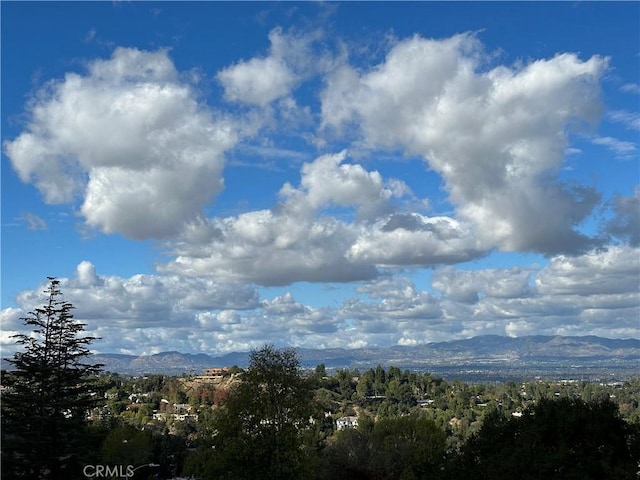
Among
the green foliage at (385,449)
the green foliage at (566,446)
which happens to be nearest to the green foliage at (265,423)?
the green foliage at (385,449)

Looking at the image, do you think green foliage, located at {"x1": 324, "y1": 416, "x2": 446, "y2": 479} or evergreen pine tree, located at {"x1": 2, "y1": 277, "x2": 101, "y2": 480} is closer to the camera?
evergreen pine tree, located at {"x1": 2, "y1": 277, "x2": 101, "y2": 480}

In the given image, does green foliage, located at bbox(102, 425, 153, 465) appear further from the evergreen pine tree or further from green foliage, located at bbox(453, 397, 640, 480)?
green foliage, located at bbox(453, 397, 640, 480)

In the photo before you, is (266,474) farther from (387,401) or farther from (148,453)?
(387,401)

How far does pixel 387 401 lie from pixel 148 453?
125465 mm

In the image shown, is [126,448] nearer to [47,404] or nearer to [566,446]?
[47,404]

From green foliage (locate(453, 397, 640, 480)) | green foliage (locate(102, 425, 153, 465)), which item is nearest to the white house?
green foliage (locate(102, 425, 153, 465))

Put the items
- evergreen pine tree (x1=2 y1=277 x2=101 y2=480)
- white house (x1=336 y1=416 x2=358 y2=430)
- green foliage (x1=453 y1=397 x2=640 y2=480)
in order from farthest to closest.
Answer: white house (x1=336 y1=416 x2=358 y2=430), evergreen pine tree (x1=2 y1=277 x2=101 y2=480), green foliage (x1=453 y1=397 x2=640 y2=480)

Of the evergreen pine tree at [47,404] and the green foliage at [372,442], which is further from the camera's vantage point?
the evergreen pine tree at [47,404]

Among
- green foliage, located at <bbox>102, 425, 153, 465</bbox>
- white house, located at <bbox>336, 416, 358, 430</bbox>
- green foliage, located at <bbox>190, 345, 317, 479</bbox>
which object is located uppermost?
green foliage, located at <bbox>190, 345, 317, 479</bbox>

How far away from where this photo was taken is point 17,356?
1628 inches

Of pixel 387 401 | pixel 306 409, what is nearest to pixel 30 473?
pixel 306 409

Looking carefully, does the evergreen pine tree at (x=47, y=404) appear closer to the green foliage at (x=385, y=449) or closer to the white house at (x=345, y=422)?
the green foliage at (x=385, y=449)

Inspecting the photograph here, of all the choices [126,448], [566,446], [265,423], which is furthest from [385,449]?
[566,446]

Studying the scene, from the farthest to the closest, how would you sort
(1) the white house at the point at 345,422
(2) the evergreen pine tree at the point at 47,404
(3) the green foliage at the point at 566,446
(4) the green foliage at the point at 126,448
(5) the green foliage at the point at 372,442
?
(1) the white house at the point at 345,422 < (4) the green foliage at the point at 126,448 < (2) the evergreen pine tree at the point at 47,404 < (5) the green foliage at the point at 372,442 < (3) the green foliage at the point at 566,446
